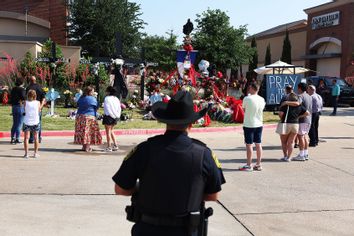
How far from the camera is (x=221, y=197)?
7328mm

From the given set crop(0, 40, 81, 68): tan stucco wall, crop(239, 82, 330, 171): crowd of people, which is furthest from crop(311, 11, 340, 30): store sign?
crop(239, 82, 330, 171): crowd of people

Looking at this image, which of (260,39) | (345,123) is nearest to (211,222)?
(345,123)

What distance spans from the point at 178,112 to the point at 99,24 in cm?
3746

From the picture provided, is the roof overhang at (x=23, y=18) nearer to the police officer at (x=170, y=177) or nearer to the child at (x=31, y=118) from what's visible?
the child at (x=31, y=118)

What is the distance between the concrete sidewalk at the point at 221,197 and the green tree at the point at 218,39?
27.9 m

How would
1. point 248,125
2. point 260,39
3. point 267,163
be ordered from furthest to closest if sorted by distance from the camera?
point 260,39
point 267,163
point 248,125

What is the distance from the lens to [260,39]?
187ft

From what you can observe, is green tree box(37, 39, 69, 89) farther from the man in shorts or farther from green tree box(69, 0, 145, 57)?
the man in shorts

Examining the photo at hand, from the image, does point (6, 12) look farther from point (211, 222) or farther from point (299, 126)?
point (211, 222)

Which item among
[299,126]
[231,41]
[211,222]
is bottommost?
[211,222]

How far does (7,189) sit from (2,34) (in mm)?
38493

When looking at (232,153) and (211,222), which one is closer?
(211,222)

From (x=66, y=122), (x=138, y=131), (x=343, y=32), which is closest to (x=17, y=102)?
(x=138, y=131)

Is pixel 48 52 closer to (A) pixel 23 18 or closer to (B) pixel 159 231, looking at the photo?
(A) pixel 23 18
